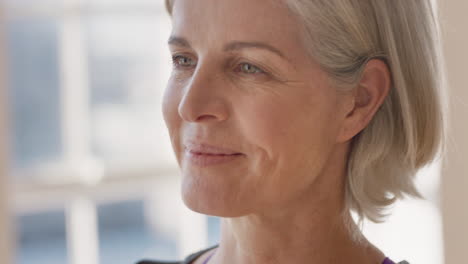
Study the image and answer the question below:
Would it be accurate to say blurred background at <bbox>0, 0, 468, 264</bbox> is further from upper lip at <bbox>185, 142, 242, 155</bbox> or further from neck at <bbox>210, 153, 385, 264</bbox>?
upper lip at <bbox>185, 142, 242, 155</bbox>

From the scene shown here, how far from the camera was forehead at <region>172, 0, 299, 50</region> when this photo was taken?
1.55 metres

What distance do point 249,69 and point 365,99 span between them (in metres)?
0.26

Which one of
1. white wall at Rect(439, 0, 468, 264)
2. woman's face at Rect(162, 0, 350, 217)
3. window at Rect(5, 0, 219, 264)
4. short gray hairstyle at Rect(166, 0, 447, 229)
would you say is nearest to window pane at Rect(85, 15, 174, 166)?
window at Rect(5, 0, 219, 264)

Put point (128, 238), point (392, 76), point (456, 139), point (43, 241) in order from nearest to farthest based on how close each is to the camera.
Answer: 1. point (392, 76)
2. point (456, 139)
3. point (128, 238)
4. point (43, 241)

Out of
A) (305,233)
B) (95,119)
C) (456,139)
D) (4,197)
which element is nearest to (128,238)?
(95,119)

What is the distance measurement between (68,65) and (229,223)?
1.94 meters

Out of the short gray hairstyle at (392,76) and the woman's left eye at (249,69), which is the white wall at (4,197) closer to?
the short gray hairstyle at (392,76)

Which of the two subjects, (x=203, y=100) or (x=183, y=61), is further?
(x=183, y=61)

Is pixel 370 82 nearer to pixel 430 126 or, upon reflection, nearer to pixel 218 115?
pixel 430 126

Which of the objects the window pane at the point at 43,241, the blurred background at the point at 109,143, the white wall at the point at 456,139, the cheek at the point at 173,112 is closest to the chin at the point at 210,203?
the cheek at the point at 173,112

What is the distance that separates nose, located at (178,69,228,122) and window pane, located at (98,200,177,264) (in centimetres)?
598

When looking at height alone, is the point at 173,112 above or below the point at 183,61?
below

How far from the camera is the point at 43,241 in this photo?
10.4 metres

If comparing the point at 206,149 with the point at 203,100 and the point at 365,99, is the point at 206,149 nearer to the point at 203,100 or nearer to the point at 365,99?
the point at 203,100
